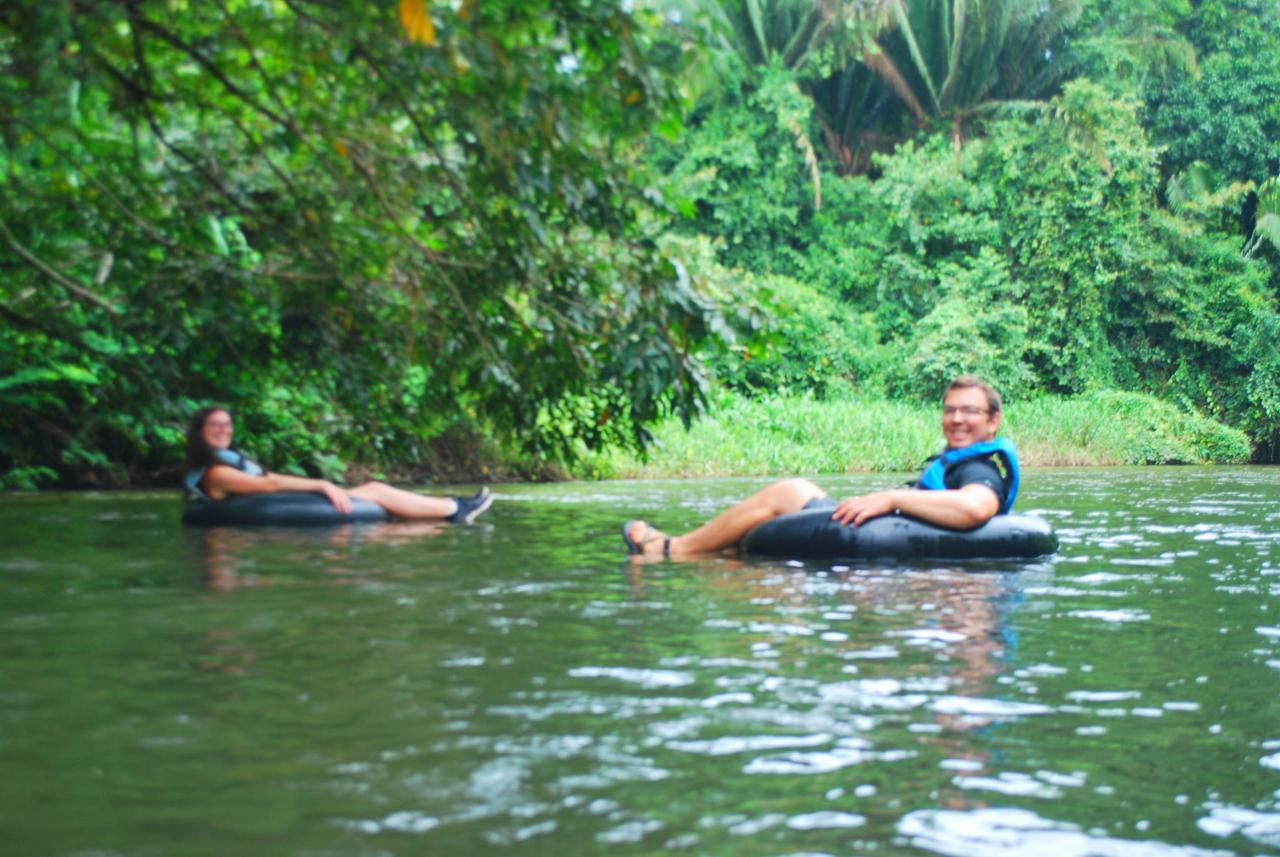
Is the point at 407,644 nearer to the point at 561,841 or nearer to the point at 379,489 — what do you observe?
the point at 561,841

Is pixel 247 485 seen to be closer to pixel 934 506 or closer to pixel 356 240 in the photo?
pixel 356 240

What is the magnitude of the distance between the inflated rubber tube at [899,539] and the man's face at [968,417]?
0.45m

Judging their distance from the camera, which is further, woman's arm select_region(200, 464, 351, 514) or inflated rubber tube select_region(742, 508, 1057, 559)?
woman's arm select_region(200, 464, 351, 514)

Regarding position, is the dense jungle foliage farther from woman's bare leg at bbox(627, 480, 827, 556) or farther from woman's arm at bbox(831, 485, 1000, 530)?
woman's arm at bbox(831, 485, 1000, 530)

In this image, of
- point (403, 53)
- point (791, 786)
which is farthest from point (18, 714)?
point (403, 53)

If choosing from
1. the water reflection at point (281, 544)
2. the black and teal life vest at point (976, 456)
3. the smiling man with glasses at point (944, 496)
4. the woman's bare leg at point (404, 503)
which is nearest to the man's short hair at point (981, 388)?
the smiling man with glasses at point (944, 496)

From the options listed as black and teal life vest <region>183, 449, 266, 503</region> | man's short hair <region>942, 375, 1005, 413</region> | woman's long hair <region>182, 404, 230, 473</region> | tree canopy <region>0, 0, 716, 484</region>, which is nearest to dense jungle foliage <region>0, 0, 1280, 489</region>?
tree canopy <region>0, 0, 716, 484</region>

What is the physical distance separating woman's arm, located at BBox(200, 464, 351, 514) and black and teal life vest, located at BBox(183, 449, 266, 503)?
0.12ft

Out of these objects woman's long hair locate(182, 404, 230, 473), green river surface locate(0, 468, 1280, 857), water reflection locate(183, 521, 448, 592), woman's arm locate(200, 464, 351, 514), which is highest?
woman's long hair locate(182, 404, 230, 473)

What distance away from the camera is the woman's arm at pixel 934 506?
7.46 m

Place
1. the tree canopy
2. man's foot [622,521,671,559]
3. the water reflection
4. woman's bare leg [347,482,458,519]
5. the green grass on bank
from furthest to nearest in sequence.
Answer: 1. the green grass on bank
2. woman's bare leg [347,482,458,519]
3. man's foot [622,521,671,559]
4. the tree canopy
5. the water reflection

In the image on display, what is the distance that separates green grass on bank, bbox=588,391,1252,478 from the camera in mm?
20766

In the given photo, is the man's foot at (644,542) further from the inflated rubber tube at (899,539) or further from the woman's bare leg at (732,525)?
the inflated rubber tube at (899,539)

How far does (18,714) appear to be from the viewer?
3594mm
